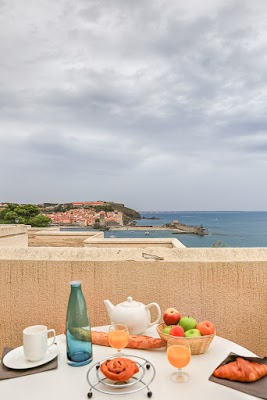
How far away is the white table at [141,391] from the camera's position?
4.33ft

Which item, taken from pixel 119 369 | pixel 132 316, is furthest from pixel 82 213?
pixel 119 369

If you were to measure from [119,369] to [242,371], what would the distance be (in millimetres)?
500

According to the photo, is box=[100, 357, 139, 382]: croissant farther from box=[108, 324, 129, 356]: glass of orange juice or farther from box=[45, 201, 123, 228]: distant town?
box=[45, 201, 123, 228]: distant town

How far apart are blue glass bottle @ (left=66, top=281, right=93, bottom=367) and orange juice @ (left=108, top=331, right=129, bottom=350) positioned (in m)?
0.11

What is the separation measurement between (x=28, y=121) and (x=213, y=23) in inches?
470

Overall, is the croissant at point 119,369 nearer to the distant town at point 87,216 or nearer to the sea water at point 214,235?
the sea water at point 214,235

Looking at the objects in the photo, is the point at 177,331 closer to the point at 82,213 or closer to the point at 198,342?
the point at 198,342

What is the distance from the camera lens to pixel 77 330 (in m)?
1.64

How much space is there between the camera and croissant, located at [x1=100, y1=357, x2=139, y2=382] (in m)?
1.38

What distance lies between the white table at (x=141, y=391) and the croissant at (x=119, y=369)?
7 centimetres

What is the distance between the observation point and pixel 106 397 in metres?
1.31

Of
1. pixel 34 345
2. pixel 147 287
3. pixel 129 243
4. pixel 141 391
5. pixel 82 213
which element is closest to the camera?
pixel 141 391

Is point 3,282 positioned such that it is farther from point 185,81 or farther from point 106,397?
point 185,81

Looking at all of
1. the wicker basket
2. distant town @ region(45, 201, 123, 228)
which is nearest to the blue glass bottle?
the wicker basket
